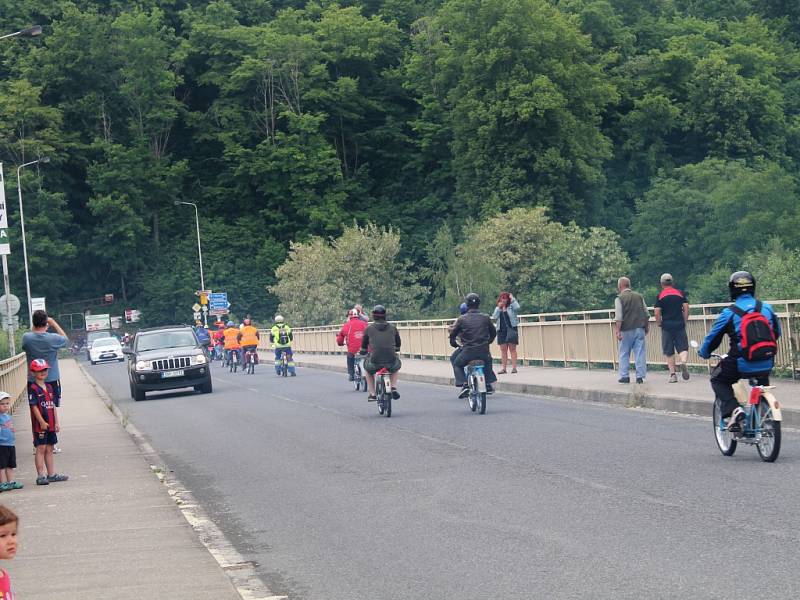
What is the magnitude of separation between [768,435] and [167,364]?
67.0 feet

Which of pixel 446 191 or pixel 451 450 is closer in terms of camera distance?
pixel 451 450

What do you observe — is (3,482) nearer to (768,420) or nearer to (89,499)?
(89,499)

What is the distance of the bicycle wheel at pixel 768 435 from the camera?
11648 millimetres

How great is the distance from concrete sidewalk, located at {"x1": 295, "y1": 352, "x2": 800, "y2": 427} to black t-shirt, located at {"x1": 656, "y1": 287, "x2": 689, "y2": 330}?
3.29 ft

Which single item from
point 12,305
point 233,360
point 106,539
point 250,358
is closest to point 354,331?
point 12,305

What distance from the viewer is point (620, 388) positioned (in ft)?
70.0

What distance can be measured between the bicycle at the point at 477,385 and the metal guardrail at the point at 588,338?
4115 millimetres

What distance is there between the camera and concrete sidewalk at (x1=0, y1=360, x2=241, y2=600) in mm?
7629

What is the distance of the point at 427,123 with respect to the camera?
297ft

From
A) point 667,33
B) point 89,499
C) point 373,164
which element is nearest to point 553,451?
point 89,499

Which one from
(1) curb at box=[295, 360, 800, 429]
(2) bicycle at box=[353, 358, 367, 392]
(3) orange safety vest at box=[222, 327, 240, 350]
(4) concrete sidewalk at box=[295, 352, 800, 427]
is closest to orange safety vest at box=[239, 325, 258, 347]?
(3) orange safety vest at box=[222, 327, 240, 350]

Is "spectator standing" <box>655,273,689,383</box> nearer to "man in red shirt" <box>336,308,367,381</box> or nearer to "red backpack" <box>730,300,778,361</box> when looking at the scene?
"man in red shirt" <box>336,308,367,381</box>

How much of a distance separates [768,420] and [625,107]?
74.6 metres

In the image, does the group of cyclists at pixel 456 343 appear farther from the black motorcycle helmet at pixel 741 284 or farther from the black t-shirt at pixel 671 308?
the black motorcycle helmet at pixel 741 284
